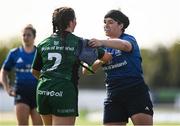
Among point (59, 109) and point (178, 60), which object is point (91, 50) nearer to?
point (59, 109)

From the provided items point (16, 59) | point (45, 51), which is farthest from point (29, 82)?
point (45, 51)

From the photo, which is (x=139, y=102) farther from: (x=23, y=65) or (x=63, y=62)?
(x=23, y=65)

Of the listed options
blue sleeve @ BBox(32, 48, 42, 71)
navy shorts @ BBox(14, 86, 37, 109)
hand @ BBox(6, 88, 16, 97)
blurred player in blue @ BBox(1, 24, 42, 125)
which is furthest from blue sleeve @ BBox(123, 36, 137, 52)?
hand @ BBox(6, 88, 16, 97)

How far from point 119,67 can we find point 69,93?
1.37 metres

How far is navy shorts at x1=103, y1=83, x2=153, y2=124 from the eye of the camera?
969 centimetres

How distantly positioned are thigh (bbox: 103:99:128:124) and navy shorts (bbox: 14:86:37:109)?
3.88 m

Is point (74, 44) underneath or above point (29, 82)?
above

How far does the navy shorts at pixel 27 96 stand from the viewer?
13508 mm

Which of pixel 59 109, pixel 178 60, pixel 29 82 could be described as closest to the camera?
A: pixel 59 109

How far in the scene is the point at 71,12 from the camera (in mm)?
8547

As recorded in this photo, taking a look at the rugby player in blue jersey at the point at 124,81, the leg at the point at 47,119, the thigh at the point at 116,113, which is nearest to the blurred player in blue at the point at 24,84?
the thigh at the point at 116,113

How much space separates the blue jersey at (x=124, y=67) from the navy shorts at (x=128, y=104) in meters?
0.11

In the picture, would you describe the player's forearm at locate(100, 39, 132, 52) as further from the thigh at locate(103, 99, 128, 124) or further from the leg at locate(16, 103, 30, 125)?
the leg at locate(16, 103, 30, 125)

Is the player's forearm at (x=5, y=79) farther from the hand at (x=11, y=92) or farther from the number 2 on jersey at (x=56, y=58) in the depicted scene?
the number 2 on jersey at (x=56, y=58)
